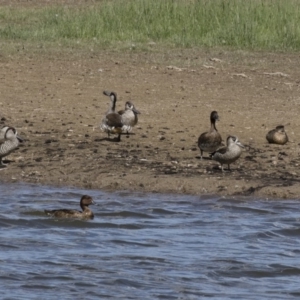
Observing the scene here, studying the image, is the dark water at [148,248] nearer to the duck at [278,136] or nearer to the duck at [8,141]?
the duck at [8,141]

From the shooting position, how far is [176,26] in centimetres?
2200

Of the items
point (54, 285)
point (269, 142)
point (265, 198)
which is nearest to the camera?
point (54, 285)

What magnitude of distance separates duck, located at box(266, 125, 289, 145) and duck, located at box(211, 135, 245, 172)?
96 cm

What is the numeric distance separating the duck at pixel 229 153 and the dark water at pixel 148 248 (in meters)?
0.70

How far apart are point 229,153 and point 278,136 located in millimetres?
1284

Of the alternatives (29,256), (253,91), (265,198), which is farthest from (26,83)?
(29,256)

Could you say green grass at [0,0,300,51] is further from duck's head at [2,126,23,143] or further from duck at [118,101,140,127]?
duck's head at [2,126,23,143]

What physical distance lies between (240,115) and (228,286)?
625cm

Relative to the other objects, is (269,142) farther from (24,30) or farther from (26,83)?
(24,30)

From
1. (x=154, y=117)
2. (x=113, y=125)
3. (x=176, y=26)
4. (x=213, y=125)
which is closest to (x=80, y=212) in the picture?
(x=113, y=125)

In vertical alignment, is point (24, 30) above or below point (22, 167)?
above

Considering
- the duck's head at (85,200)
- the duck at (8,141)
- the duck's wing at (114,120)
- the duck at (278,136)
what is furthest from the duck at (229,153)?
the duck at (8,141)

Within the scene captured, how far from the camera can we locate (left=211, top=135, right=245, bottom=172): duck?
1306 centimetres

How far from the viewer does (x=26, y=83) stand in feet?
57.9
